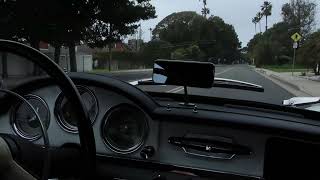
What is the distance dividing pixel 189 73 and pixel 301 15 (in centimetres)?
11609

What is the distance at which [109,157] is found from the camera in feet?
13.2

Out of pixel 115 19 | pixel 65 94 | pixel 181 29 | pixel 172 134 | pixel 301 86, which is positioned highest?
pixel 115 19

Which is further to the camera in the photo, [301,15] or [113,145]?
[301,15]

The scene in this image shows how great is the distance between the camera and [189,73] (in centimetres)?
354

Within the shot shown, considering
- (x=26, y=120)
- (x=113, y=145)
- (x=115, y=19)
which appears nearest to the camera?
(x=26, y=120)

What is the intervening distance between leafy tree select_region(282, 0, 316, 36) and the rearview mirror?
359 feet

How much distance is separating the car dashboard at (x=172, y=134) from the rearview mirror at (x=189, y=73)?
10.5 inches

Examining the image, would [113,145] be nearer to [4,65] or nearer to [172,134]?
[172,134]

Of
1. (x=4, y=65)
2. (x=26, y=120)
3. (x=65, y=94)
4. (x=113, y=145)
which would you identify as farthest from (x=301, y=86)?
(x=65, y=94)

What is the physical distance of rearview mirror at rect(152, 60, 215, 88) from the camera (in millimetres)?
3523

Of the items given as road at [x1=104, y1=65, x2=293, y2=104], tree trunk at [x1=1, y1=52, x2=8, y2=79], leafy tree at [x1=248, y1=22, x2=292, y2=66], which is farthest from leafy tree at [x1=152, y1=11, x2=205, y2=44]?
leafy tree at [x1=248, y1=22, x2=292, y2=66]

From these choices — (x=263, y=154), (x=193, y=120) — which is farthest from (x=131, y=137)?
(x=263, y=154)

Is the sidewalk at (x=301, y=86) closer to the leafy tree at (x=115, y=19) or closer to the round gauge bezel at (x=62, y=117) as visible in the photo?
the leafy tree at (x=115, y=19)

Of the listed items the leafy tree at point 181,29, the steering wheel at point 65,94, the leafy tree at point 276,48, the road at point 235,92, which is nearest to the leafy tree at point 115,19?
the road at point 235,92
